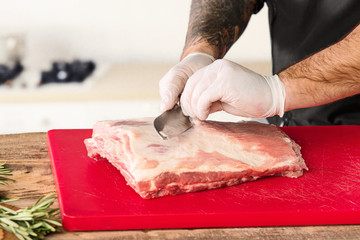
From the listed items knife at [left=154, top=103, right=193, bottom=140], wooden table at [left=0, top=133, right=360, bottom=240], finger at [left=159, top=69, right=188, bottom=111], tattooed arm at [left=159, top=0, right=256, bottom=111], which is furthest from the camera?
tattooed arm at [left=159, top=0, right=256, bottom=111]

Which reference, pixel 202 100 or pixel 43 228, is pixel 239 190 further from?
pixel 43 228

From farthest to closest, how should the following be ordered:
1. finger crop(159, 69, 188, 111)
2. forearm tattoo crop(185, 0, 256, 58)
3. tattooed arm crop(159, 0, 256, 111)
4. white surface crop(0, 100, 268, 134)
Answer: white surface crop(0, 100, 268, 134) → forearm tattoo crop(185, 0, 256, 58) → tattooed arm crop(159, 0, 256, 111) → finger crop(159, 69, 188, 111)

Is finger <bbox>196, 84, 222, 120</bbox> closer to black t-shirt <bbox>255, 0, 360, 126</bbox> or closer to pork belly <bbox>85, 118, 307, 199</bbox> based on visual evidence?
pork belly <bbox>85, 118, 307, 199</bbox>

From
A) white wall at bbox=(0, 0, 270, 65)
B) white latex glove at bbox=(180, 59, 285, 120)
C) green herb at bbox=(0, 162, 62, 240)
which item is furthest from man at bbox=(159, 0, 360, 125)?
white wall at bbox=(0, 0, 270, 65)

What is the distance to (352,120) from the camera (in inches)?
118

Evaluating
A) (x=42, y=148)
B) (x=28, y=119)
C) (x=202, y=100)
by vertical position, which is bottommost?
(x=28, y=119)

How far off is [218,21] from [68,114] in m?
2.29

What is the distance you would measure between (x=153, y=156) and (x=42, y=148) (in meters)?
0.73

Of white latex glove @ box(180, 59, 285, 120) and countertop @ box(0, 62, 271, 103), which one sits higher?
white latex glove @ box(180, 59, 285, 120)

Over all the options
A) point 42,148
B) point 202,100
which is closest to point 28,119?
point 42,148

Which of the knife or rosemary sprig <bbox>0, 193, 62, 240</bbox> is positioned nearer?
rosemary sprig <bbox>0, 193, 62, 240</bbox>

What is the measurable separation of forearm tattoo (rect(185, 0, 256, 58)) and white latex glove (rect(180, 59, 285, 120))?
2.28ft

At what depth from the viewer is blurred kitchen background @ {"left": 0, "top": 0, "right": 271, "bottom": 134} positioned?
5.45 m

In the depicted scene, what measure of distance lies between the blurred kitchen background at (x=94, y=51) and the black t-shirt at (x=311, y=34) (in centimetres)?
212
